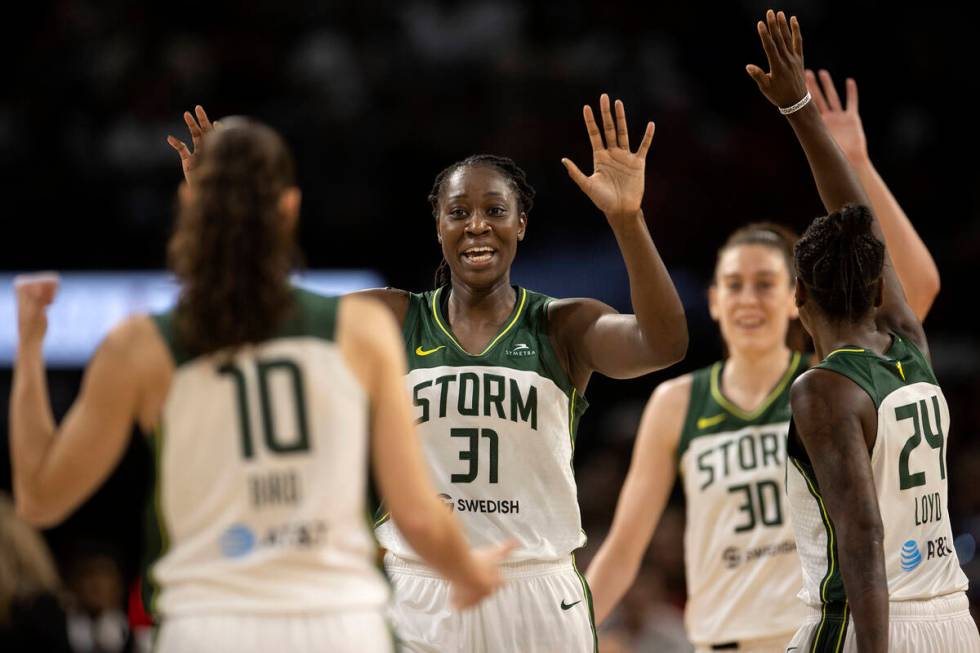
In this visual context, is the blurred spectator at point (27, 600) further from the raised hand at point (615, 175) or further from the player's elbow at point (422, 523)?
the raised hand at point (615, 175)

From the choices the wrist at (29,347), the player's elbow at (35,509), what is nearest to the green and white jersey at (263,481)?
the player's elbow at (35,509)

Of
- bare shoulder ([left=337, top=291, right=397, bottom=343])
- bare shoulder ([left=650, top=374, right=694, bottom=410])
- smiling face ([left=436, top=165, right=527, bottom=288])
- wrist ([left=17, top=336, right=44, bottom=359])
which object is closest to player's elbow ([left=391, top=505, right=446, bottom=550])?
bare shoulder ([left=337, top=291, right=397, bottom=343])

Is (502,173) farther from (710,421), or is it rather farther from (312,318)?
(312,318)

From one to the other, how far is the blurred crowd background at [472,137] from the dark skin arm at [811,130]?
4.22 metres

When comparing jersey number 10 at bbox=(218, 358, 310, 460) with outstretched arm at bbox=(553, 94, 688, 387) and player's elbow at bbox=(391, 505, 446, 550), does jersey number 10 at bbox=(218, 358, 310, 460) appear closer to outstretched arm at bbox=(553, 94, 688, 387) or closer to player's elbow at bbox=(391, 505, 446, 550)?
player's elbow at bbox=(391, 505, 446, 550)

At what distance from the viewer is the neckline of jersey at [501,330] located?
15.9 feet

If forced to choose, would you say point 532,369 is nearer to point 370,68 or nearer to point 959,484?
point 959,484

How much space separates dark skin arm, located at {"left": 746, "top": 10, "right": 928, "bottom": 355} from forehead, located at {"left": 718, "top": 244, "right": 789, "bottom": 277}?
3.90 feet

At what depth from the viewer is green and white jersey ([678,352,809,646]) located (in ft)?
18.9

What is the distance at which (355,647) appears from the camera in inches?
120

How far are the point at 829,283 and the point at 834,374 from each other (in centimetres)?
32

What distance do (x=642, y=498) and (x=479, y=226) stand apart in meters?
1.73

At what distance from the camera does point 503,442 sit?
15.5ft

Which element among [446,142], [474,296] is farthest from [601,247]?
[474,296]
